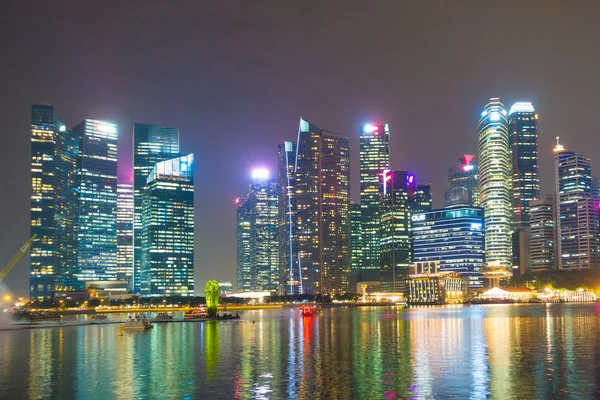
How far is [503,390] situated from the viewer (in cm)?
4494

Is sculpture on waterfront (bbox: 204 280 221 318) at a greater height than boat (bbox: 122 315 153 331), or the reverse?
sculpture on waterfront (bbox: 204 280 221 318)

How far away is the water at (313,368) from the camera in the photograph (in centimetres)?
4606

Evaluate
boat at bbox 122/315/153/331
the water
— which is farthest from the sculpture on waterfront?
the water

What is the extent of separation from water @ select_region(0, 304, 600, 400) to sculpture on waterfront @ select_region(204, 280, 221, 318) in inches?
2585

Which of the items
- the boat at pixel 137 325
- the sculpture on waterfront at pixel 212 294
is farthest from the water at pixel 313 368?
the sculpture on waterfront at pixel 212 294

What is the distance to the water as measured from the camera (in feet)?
151

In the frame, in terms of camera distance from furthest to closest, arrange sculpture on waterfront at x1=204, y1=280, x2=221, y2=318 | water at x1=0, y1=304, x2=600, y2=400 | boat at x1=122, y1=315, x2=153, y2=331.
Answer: sculpture on waterfront at x1=204, y1=280, x2=221, y2=318
boat at x1=122, y1=315, x2=153, y2=331
water at x1=0, y1=304, x2=600, y2=400

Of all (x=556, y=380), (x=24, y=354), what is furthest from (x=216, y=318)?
(x=556, y=380)

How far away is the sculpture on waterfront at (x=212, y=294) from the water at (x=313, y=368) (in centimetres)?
6565

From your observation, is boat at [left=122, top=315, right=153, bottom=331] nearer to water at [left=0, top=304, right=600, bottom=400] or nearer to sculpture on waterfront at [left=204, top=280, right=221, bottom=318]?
water at [left=0, top=304, right=600, bottom=400]

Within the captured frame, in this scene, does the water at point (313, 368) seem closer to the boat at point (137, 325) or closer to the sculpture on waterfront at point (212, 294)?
the boat at point (137, 325)

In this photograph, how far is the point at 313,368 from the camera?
5959cm

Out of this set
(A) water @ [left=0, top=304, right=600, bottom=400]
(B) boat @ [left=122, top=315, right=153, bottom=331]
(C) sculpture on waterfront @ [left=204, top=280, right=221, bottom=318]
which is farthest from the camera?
(C) sculpture on waterfront @ [left=204, top=280, right=221, bottom=318]

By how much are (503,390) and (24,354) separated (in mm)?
57205
